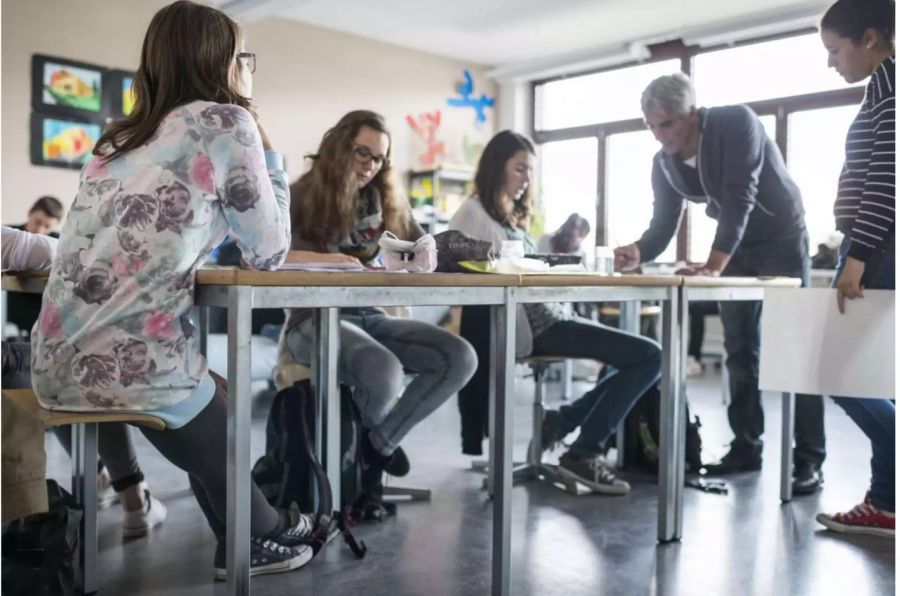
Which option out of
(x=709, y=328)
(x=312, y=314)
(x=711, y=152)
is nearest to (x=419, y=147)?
(x=709, y=328)

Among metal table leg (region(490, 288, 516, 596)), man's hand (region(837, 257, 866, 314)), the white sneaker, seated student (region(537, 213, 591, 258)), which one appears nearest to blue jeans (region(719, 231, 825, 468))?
man's hand (region(837, 257, 866, 314))

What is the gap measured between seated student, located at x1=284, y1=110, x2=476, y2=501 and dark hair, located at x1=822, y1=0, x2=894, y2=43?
1.18m

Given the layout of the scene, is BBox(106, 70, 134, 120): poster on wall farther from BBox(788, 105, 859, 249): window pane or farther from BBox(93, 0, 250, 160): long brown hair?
BBox(788, 105, 859, 249): window pane

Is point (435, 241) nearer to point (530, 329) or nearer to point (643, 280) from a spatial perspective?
point (643, 280)

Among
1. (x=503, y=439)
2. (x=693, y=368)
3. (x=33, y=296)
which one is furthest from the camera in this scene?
(x=693, y=368)

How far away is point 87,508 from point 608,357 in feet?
4.70

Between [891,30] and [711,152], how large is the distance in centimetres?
67

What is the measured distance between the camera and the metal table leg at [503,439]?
1574 millimetres

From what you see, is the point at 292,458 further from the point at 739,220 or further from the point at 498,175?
A: the point at 739,220

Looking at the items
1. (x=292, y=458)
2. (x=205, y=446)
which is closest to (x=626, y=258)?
(x=292, y=458)

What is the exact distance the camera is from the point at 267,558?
1.71 metres

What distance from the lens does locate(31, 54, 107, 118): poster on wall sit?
17.0ft

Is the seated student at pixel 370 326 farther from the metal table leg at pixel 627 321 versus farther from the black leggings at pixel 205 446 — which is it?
the metal table leg at pixel 627 321

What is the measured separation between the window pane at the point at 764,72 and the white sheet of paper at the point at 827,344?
439 cm
